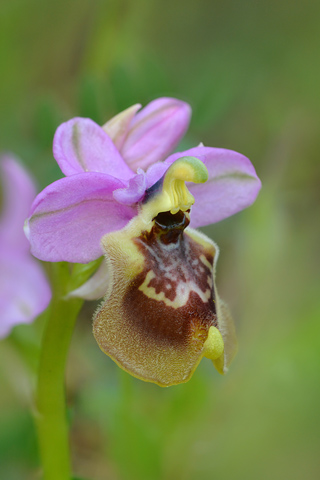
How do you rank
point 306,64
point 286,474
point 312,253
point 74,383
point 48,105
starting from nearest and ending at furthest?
point 48,105
point 286,474
point 74,383
point 312,253
point 306,64

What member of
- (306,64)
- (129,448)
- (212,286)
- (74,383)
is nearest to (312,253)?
(306,64)

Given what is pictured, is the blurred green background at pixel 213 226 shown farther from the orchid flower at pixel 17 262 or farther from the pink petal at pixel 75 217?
the pink petal at pixel 75 217

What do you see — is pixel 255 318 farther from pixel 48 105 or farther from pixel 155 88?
pixel 48 105

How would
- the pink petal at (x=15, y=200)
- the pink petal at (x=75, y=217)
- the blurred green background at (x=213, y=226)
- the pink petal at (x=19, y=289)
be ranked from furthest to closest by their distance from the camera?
the blurred green background at (x=213, y=226) < the pink petal at (x=15, y=200) < the pink petal at (x=19, y=289) < the pink petal at (x=75, y=217)

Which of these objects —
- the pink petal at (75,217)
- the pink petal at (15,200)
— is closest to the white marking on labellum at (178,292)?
the pink petal at (75,217)

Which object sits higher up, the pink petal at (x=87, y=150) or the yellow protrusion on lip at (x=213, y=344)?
the pink petal at (x=87, y=150)

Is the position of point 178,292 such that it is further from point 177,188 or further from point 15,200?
point 15,200

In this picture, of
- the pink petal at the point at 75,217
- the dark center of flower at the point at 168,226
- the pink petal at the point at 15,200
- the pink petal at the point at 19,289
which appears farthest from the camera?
the pink petal at the point at 15,200

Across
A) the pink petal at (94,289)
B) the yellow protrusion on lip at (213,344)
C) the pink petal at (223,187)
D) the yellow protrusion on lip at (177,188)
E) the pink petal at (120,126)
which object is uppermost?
the pink petal at (120,126)
